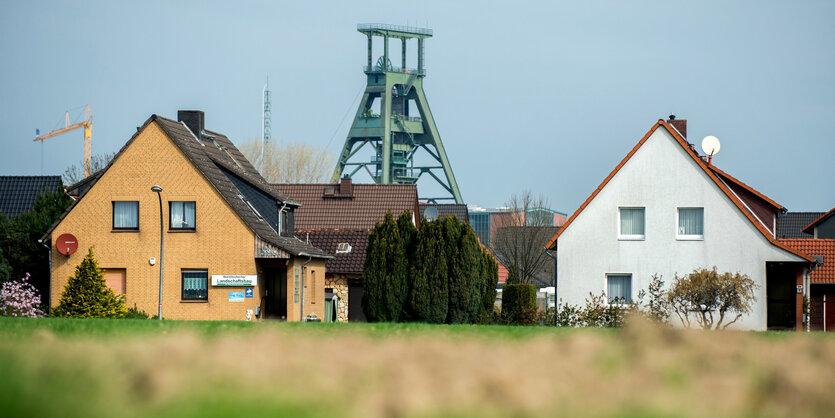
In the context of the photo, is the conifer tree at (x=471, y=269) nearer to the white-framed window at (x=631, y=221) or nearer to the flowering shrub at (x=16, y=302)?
the white-framed window at (x=631, y=221)

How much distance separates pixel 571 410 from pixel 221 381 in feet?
9.67

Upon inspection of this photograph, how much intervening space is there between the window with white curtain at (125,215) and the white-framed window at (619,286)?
1853cm

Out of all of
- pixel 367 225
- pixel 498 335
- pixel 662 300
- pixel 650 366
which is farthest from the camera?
pixel 367 225

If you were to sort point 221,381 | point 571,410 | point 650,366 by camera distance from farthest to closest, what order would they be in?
point 650,366 → point 221,381 → point 571,410

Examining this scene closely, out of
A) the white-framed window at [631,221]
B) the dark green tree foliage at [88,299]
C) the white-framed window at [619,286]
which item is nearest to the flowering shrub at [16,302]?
the dark green tree foliage at [88,299]

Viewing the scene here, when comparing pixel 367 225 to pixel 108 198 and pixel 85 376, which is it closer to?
pixel 108 198

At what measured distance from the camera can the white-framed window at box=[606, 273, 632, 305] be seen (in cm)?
3909

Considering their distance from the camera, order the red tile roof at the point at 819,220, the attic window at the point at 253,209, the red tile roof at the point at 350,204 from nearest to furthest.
→ the attic window at the point at 253,209
the red tile roof at the point at 350,204
the red tile roof at the point at 819,220

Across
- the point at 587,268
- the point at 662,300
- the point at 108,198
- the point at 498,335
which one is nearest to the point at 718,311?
the point at 662,300

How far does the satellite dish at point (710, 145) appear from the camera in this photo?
41.4m

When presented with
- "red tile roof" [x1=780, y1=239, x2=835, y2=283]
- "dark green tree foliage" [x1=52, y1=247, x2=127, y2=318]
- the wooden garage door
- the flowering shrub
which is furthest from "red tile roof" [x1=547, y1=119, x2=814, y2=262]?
the flowering shrub

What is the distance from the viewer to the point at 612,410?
7.71m

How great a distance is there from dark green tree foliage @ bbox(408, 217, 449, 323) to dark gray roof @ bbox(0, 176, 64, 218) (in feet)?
72.7

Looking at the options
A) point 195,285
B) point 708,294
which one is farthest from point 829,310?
point 195,285
